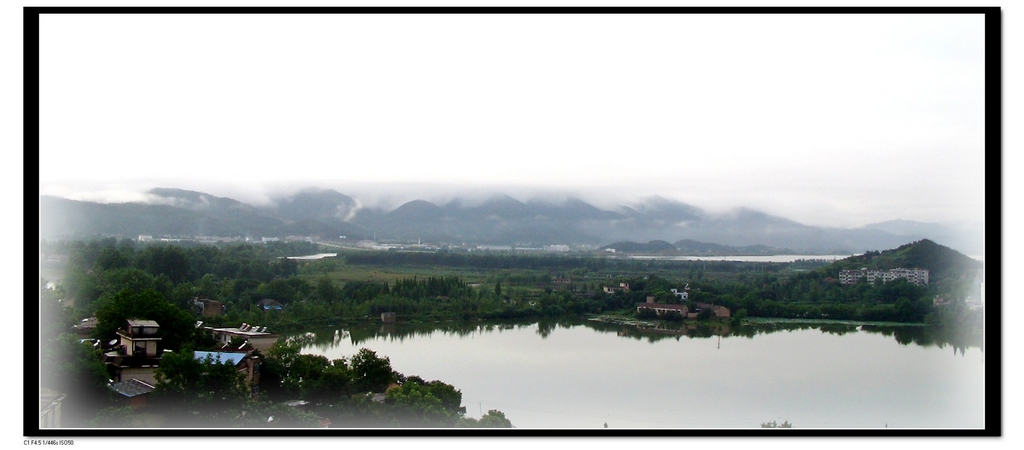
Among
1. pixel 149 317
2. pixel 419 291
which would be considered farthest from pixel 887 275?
pixel 149 317

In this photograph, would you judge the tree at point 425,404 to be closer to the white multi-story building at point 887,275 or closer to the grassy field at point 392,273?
the grassy field at point 392,273

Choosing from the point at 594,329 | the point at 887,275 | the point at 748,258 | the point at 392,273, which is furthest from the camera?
the point at 748,258

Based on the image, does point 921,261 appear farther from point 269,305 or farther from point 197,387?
point 269,305

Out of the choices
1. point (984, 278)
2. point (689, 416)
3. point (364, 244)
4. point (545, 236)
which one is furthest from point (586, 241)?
point (984, 278)

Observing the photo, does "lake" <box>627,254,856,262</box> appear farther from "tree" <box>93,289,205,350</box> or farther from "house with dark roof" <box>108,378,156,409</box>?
"house with dark roof" <box>108,378,156,409</box>

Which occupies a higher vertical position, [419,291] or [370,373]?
[419,291]

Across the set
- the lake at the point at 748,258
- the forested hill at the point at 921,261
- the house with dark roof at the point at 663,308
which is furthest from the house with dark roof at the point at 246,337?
the forested hill at the point at 921,261
